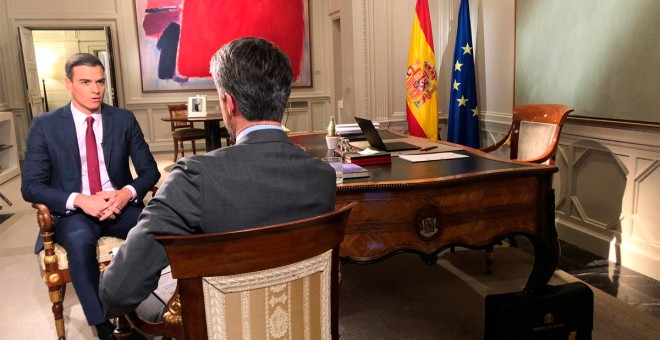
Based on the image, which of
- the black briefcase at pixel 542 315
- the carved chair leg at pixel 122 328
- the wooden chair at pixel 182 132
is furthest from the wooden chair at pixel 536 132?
A: the wooden chair at pixel 182 132

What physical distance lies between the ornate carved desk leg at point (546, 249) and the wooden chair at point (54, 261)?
191 cm

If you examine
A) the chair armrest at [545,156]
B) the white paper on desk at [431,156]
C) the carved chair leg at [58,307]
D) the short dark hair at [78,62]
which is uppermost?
the short dark hair at [78,62]

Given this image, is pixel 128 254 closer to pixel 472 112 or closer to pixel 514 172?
pixel 514 172

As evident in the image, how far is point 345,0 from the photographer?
5.37m

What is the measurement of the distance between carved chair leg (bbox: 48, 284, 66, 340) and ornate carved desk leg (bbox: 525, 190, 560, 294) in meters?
2.09

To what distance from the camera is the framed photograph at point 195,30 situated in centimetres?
827

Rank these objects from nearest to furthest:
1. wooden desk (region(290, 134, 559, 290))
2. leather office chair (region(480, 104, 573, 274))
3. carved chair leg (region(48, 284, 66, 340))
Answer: wooden desk (region(290, 134, 559, 290)) → carved chair leg (region(48, 284, 66, 340)) → leather office chair (region(480, 104, 573, 274))

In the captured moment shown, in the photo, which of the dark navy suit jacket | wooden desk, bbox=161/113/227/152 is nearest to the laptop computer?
the dark navy suit jacket

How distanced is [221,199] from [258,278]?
0.63ft

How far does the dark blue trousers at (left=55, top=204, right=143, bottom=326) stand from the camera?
7.11 ft

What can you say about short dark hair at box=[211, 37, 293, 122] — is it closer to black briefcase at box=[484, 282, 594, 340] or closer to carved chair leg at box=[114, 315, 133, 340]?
carved chair leg at box=[114, 315, 133, 340]

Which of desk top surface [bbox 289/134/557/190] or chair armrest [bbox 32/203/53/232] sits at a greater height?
desk top surface [bbox 289/134/557/190]

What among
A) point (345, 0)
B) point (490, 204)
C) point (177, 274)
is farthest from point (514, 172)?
point (345, 0)

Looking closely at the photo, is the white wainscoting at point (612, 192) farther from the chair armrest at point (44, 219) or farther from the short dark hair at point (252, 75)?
the chair armrest at point (44, 219)
